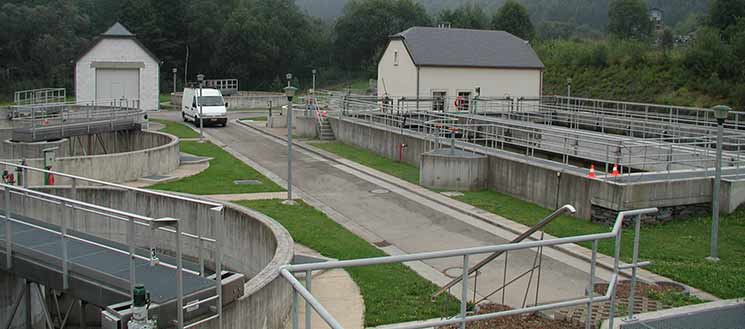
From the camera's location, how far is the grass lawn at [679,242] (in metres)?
13.4

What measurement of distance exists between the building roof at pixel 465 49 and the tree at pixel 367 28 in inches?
1667

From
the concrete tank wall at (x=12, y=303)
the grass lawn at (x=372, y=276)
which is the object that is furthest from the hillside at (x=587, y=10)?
the concrete tank wall at (x=12, y=303)

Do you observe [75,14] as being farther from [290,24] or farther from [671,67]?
[671,67]

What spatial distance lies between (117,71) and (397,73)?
21.3 meters

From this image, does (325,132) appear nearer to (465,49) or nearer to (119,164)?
(465,49)

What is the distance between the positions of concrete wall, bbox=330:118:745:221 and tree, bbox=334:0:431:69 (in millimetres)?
69456

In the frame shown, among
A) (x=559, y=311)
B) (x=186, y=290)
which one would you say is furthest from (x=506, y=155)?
(x=186, y=290)

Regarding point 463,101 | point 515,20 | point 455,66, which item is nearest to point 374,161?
point 463,101

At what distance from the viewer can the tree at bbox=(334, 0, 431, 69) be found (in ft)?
303

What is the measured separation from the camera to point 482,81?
4647cm

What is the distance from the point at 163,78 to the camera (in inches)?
3344

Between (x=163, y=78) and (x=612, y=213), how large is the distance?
7360 cm

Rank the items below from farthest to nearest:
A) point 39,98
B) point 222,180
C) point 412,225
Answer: point 39,98
point 222,180
point 412,225

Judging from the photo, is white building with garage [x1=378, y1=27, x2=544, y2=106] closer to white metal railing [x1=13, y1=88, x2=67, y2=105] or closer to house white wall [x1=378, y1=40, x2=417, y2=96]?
house white wall [x1=378, y1=40, x2=417, y2=96]
